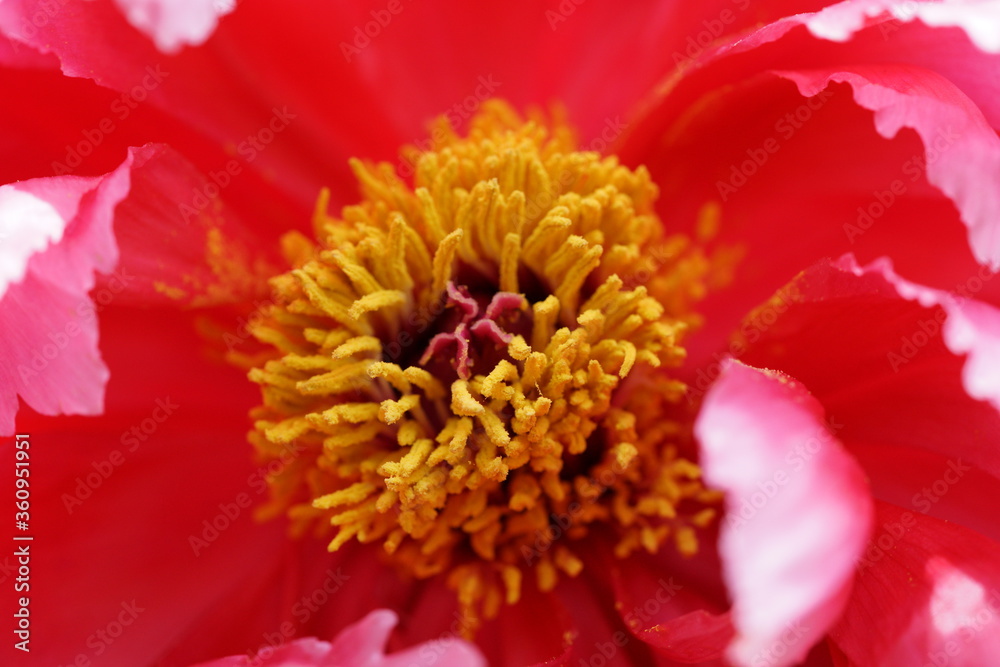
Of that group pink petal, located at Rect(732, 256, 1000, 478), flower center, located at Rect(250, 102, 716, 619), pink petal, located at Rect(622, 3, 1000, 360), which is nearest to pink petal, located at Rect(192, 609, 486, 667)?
flower center, located at Rect(250, 102, 716, 619)

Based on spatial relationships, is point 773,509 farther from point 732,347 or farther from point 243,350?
point 243,350

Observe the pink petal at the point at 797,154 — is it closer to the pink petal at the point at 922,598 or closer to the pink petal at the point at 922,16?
the pink petal at the point at 922,16

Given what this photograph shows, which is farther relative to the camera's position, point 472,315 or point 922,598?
point 472,315

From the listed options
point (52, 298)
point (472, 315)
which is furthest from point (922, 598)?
point (52, 298)

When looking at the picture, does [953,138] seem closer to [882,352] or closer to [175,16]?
[882,352]

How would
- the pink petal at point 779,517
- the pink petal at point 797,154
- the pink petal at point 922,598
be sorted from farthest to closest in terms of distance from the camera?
the pink petal at point 797,154 < the pink petal at point 922,598 < the pink petal at point 779,517

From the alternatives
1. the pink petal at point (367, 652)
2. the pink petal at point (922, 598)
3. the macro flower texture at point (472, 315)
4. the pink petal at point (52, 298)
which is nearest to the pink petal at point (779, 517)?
the macro flower texture at point (472, 315)
